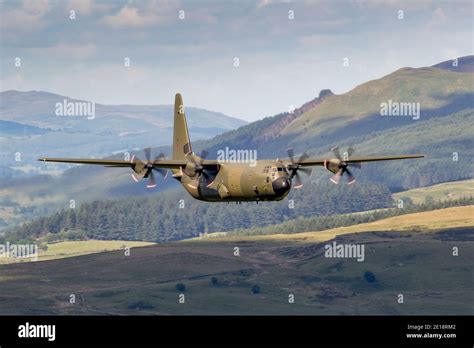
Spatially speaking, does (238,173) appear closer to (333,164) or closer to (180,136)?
(333,164)

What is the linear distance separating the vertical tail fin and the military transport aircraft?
10.1m

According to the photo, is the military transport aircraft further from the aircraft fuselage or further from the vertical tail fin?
the vertical tail fin

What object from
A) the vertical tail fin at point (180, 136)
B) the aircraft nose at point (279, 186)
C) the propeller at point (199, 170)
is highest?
the vertical tail fin at point (180, 136)

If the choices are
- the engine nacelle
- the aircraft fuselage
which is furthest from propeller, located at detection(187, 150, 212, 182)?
the engine nacelle

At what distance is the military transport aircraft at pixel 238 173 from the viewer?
101188mm

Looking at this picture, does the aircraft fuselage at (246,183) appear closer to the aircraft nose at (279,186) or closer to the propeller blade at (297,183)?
the aircraft nose at (279,186)

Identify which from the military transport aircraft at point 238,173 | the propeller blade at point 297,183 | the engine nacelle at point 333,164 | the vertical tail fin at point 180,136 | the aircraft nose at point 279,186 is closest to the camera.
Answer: the aircraft nose at point 279,186

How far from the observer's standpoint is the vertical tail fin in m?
123


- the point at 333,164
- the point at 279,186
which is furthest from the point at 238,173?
the point at 333,164

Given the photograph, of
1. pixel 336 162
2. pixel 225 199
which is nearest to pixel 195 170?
pixel 225 199

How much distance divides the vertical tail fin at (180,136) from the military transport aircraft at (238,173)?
10.1 metres

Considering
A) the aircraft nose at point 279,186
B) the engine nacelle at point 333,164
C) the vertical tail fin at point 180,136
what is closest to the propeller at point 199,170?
the aircraft nose at point 279,186
